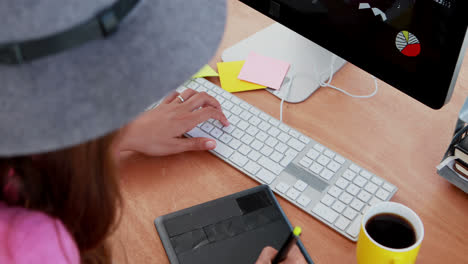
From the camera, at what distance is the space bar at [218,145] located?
801 millimetres

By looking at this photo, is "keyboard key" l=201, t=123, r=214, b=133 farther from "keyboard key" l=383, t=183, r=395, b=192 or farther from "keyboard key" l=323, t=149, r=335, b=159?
"keyboard key" l=383, t=183, r=395, b=192

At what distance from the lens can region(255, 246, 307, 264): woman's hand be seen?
0.64 meters

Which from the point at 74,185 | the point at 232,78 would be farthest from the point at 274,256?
the point at 232,78

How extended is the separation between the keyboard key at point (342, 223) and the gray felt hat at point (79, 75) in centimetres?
39

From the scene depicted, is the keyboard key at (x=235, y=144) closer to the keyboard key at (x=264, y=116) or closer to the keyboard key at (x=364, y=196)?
the keyboard key at (x=264, y=116)

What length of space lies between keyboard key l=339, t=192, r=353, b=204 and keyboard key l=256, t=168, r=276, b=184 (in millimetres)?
112

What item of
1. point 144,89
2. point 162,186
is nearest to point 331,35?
point 162,186

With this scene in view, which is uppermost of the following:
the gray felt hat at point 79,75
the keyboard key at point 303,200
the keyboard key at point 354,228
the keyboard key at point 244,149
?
the gray felt hat at point 79,75

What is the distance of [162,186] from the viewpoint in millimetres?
765

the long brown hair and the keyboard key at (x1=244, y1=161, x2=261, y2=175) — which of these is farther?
the keyboard key at (x1=244, y1=161, x2=261, y2=175)

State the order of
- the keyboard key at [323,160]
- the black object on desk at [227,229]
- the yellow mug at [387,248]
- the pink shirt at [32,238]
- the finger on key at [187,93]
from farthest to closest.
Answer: the finger on key at [187,93] → the keyboard key at [323,160] → the black object on desk at [227,229] → the yellow mug at [387,248] → the pink shirt at [32,238]

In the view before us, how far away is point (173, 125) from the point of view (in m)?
0.82

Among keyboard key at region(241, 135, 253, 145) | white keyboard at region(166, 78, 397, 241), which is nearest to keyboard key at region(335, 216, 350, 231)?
white keyboard at region(166, 78, 397, 241)

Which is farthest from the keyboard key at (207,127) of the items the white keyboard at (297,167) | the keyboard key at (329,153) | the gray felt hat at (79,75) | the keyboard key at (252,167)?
the gray felt hat at (79,75)
